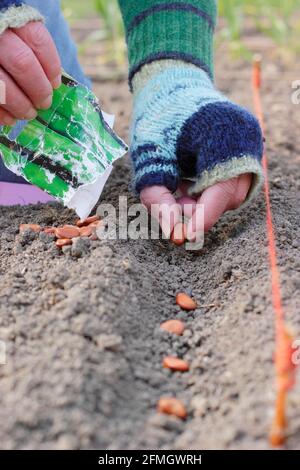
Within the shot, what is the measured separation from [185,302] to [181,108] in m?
0.45

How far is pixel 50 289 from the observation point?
1.15 metres

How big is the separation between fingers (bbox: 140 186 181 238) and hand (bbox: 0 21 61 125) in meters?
0.29

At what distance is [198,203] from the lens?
4.44ft

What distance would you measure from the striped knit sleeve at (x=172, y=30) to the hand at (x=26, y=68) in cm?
44

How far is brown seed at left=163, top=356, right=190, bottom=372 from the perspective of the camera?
1.04m

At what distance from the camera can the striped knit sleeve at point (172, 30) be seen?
162 cm

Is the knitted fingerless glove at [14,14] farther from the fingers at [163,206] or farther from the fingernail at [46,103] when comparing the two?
the fingers at [163,206]

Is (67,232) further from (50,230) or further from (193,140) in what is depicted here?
(193,140)

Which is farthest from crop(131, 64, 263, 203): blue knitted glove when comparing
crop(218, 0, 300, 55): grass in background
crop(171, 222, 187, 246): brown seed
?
crop(218, 0, 300, 55): grass in background

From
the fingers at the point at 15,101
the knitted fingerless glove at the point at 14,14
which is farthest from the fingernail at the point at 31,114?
the knitted fingerless glove at the point at 14,14
